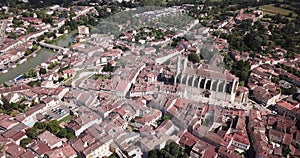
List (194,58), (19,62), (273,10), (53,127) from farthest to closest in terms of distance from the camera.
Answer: (273,10), (19,62), (194,58), (53,127)

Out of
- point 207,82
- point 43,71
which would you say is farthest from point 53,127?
point 207,82

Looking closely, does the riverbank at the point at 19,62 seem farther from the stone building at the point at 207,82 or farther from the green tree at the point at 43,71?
the stone building at the point at 207,82

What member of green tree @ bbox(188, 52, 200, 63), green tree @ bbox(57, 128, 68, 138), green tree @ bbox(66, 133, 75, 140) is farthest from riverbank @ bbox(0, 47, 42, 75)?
green tree @ bbox(188, 52, 200, 63)

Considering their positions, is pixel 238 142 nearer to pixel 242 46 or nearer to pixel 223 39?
pixel 242 46

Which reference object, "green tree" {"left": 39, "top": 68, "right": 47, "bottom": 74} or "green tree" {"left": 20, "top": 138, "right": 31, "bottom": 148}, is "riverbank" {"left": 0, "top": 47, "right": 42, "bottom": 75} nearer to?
"green tree" {"left": 39, "top": 68, "right": 47, "bottom": 74}

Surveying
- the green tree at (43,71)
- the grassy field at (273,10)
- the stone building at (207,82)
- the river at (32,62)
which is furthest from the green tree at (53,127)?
the grassy field at (273,10)

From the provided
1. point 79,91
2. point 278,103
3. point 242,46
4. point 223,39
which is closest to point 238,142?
point 278,103

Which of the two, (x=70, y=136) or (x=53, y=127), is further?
(x=53, y=127)

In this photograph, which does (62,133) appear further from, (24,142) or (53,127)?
(24,142)

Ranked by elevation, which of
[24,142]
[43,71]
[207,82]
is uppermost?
[207,82]
